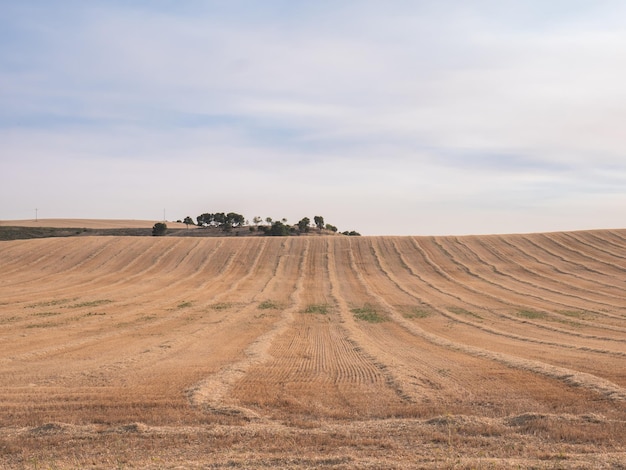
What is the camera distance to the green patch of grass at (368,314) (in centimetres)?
3124

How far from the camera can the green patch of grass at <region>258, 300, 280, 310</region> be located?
36375mm

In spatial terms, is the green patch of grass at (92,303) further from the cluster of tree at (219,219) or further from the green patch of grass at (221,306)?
the cluster of tree at (219,219)

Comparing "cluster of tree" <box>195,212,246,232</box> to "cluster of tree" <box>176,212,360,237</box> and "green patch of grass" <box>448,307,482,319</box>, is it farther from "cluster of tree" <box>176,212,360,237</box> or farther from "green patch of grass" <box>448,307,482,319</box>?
"green patch of grass" <box>448,307,482,319</box>

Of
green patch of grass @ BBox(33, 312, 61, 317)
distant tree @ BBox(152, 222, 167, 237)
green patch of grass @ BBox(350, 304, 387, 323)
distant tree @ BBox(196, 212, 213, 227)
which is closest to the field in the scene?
green patch of grass @ BBox(33, 312, 61, 317)

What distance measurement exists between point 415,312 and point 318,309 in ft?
18.8

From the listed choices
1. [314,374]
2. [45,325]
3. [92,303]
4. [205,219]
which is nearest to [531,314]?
[314,374]

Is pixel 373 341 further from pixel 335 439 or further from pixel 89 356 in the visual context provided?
pixel 335 439

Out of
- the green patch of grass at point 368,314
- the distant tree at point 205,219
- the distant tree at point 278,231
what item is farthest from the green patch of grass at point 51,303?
the distant tree at point 205,219

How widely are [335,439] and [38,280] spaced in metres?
48.8

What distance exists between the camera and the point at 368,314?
3338cm

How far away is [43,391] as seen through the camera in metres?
13.7

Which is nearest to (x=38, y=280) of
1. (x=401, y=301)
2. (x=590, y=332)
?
(x=401, y=301)

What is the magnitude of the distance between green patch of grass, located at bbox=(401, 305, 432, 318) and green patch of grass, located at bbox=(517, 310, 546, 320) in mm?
5210

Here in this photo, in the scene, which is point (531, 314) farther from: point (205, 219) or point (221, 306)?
point (205, 219)
